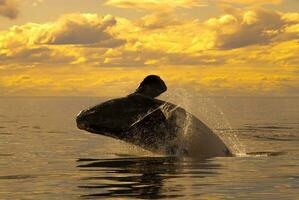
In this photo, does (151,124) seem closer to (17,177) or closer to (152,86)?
(152,86)

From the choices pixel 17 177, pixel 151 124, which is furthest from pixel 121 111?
pixel 17 177

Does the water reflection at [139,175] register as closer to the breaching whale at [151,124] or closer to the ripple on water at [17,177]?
the breaching whale at [151,124]

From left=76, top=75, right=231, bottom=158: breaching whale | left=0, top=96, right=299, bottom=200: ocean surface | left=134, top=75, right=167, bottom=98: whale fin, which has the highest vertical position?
left=134, top=75, right=167, bottom=98: whale fin

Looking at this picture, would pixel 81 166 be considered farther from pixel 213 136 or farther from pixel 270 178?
pixel 270 178

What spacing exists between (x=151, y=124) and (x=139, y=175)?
2896mm

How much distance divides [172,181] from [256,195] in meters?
2.60

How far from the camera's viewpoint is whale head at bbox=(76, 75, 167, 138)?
18016 millimetres

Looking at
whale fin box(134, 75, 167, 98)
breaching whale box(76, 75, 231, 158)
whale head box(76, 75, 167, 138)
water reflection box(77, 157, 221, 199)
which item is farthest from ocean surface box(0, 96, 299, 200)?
whale fin box(134, 75, 167, 98)

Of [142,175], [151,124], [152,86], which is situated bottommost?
[142,175]

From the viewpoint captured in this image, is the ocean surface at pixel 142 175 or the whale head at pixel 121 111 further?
the whale head at pixel 121 111

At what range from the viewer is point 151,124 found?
61.7ft

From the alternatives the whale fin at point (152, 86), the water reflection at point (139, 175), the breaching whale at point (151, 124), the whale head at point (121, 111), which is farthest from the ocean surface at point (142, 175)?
the whale fin at point (152, 86)

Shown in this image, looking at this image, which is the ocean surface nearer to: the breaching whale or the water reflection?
the water reflection

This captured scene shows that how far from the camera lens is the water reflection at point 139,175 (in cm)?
1334
